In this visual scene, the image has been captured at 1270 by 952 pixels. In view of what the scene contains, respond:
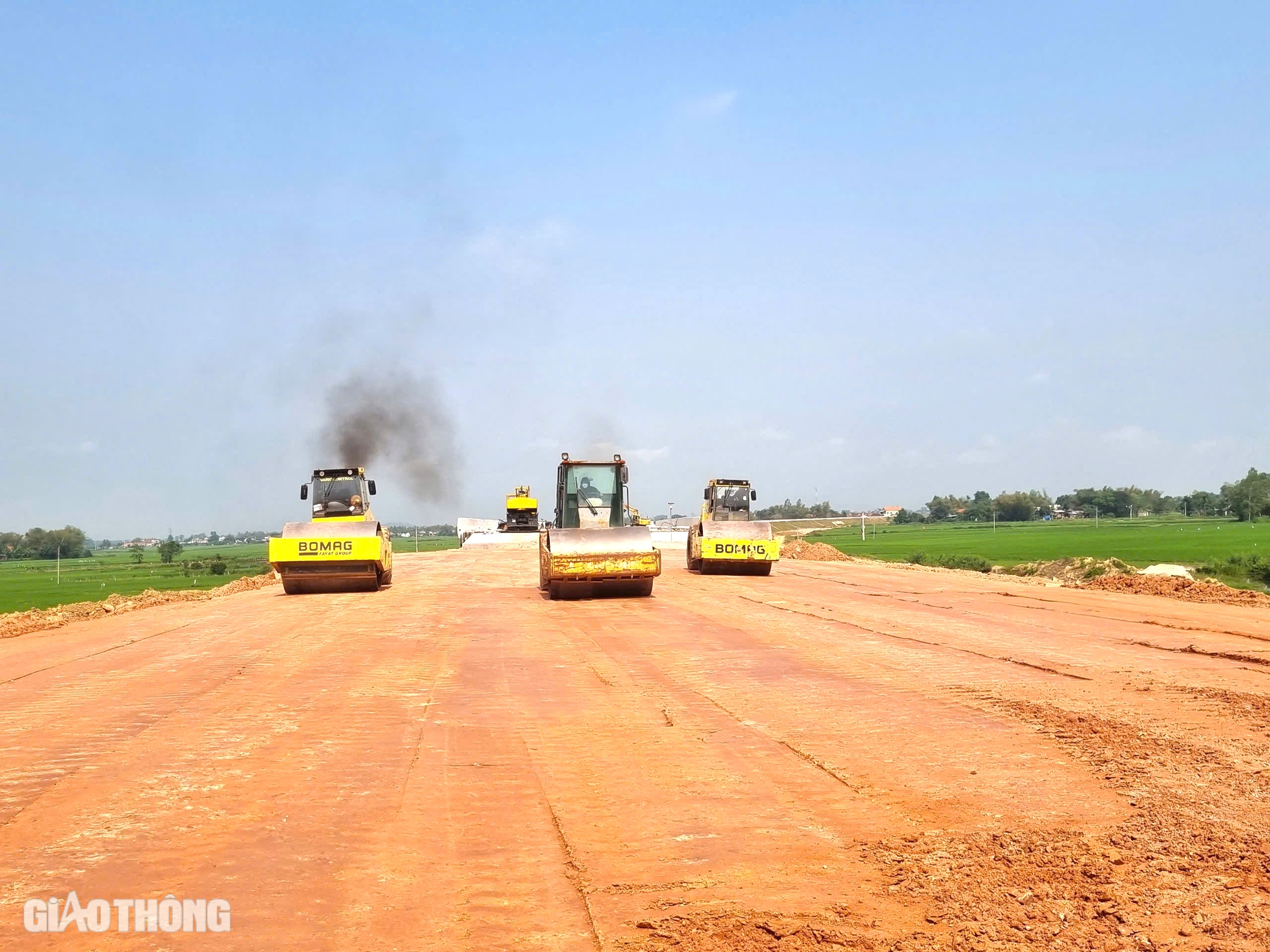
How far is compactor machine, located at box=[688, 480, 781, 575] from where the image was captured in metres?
26.4

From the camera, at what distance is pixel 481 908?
14.6ft

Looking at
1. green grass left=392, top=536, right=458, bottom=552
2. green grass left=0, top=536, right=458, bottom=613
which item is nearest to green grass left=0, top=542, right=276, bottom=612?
green grass left=0, top=536, right=458, bottom=613

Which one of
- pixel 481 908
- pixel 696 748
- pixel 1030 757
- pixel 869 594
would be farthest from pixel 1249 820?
pixel 869 594

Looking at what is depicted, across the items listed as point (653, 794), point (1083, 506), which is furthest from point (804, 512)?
point (653, 794)

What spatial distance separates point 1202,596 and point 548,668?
16.8m

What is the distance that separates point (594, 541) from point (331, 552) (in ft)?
21.0

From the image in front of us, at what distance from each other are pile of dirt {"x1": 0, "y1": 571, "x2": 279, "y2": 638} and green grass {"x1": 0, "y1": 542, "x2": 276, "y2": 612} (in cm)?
701

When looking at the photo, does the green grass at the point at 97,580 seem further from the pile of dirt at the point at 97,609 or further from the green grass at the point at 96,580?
the pile of dirt at the point at 97,609

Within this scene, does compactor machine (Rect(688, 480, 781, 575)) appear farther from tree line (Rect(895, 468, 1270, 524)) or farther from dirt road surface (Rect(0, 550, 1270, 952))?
tree line (Rect(895, 468, 1270, 524))

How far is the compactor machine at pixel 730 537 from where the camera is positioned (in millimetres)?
26438

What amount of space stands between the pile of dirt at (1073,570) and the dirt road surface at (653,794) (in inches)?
764

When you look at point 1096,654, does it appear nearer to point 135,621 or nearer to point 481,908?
point 481,908

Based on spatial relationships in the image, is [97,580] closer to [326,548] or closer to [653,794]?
[326,548]

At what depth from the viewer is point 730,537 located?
26.5 metres
